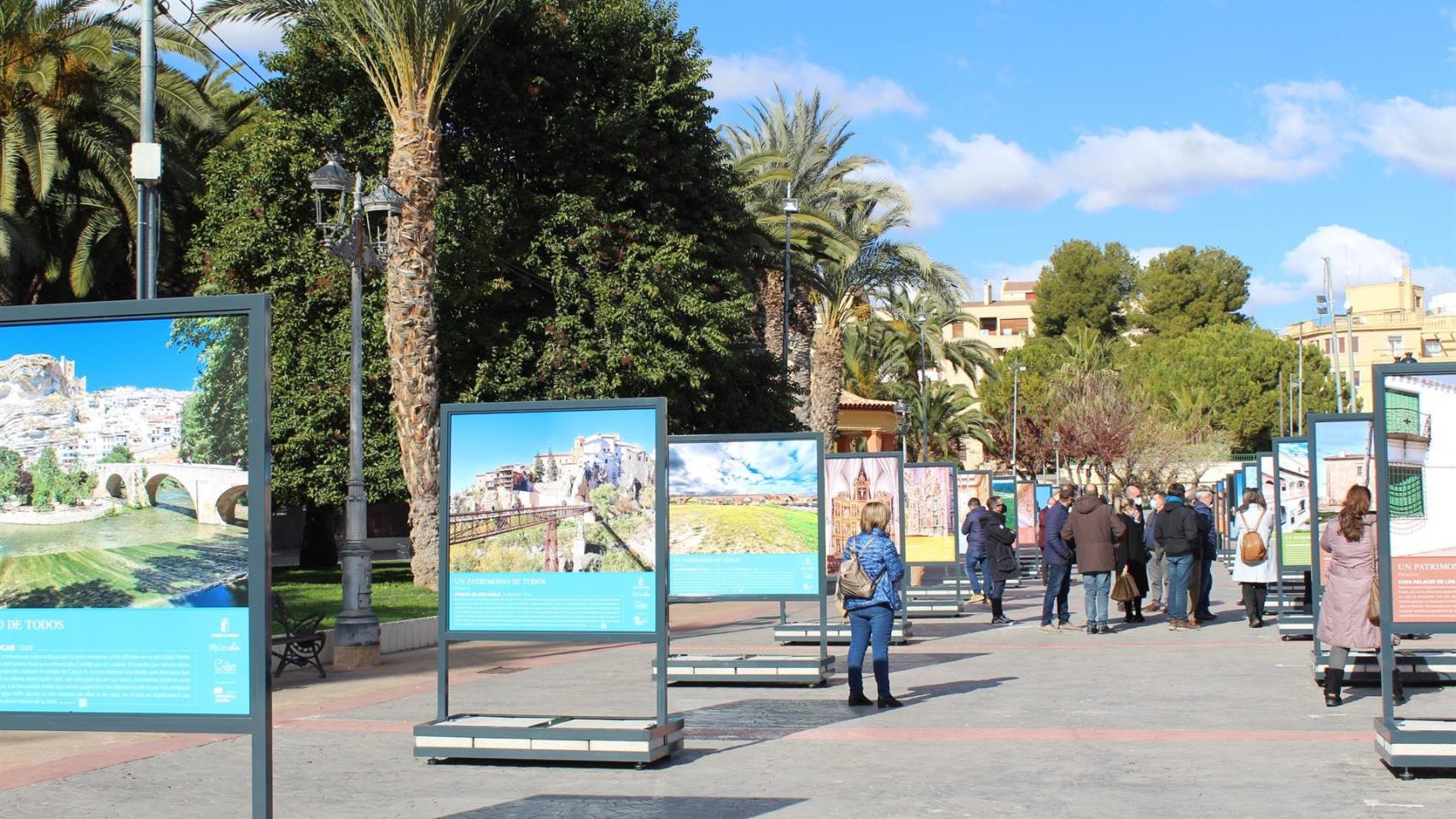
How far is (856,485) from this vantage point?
1778 cm

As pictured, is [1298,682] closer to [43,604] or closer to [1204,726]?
[1204,726]

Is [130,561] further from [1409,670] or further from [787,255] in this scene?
[787,255]

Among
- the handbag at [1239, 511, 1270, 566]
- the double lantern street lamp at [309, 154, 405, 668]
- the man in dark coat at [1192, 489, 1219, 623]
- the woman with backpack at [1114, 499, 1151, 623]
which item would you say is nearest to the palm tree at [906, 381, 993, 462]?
the woman with backpack at [1114, 499, 1151, 623]

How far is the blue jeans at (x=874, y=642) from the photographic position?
11734mm

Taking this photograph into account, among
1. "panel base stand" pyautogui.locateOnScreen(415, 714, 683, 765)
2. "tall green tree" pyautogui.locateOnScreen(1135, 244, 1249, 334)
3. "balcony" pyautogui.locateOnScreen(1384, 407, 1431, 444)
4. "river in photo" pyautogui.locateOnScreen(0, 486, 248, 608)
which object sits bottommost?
"panel base stand" pyautogui.locateOnScreen(415, 714, 683, 765)

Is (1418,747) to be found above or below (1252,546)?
below

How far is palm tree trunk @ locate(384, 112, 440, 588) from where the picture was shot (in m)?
22.4

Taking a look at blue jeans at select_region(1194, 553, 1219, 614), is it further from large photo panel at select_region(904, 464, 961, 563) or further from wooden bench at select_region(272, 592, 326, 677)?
wooden bench at select_region(272, 592, 326, 677)

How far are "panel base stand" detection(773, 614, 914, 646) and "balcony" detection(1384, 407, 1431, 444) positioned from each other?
893cm

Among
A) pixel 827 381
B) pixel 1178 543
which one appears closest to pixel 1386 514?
pixel 1178 543

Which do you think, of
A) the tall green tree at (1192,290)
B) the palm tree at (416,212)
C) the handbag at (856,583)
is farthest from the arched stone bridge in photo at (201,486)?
the tall green tree at (1192,290)

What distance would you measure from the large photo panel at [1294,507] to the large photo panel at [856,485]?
14.7 feet

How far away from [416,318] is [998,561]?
9.58 metres

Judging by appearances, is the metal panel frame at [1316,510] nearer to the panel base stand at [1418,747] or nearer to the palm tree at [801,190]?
the panel base stand at [1418,747]
